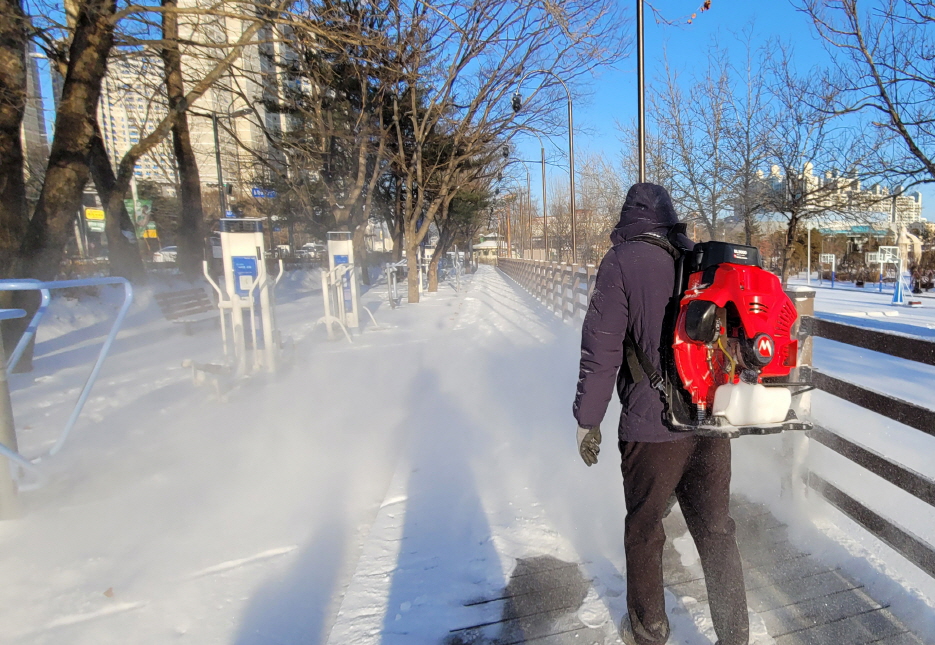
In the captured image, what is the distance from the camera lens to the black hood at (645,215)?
2.17 metres

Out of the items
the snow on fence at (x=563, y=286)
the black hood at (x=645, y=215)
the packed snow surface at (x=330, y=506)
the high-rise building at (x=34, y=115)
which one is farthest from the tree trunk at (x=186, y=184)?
the black hood at (x=645, y=215)

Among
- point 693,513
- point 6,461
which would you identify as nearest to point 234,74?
point 6,461

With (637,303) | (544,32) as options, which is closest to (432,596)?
(637,303)

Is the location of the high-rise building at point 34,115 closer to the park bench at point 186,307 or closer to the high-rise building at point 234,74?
the high-rise building at point 234,74

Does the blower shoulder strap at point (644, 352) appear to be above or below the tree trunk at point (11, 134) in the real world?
below

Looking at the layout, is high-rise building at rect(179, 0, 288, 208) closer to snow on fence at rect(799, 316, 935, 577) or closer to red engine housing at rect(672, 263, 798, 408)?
red engine housing at rect(672, 263, 798, 408)

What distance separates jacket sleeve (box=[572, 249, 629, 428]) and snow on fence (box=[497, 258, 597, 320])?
622 centimetres

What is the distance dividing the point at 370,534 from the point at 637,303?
2.09 meters

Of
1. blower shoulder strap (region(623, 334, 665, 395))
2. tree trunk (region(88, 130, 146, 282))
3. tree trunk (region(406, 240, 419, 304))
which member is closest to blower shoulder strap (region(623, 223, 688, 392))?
blower shoulder strap (region(623, 334, 665, 395))

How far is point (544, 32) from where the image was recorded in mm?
12805

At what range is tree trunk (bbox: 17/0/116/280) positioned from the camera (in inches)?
283

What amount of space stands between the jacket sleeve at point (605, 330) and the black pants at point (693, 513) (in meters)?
0.26

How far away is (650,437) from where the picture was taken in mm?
2088

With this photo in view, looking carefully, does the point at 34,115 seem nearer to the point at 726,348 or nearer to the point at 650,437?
the point at 650,437
